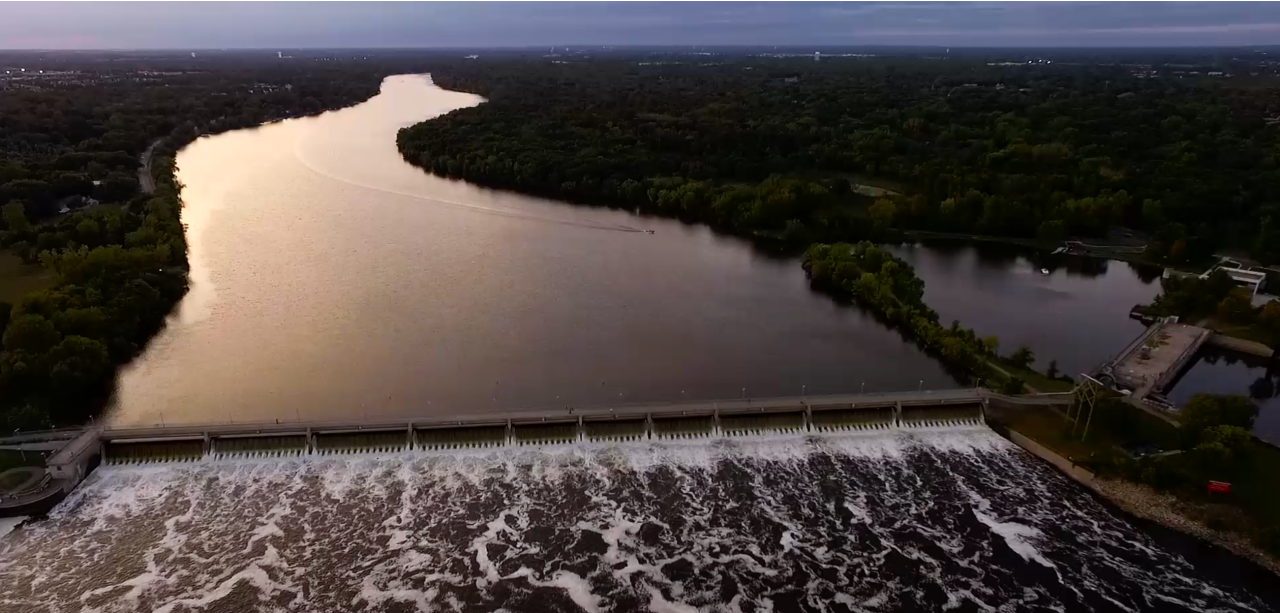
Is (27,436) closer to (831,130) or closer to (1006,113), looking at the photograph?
(831,130)

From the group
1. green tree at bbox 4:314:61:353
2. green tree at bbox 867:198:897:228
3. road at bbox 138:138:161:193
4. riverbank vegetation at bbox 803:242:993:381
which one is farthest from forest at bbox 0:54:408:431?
green tree at bbox 867:198:897:228

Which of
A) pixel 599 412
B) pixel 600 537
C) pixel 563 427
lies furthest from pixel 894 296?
pixel 600 537

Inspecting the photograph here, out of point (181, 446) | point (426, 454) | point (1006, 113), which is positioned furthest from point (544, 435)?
point (1006, 113)

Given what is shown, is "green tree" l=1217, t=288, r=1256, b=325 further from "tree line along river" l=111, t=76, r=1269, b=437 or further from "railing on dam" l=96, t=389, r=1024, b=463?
"railing on dam" l=96, t=389, r=1024, b=463

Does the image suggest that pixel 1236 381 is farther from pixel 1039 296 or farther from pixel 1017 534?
pixel 1017 534

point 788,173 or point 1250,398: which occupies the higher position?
point 788,173

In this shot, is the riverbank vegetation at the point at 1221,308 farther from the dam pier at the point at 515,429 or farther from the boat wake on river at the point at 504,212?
the boat wake on river at the point at 504,212
